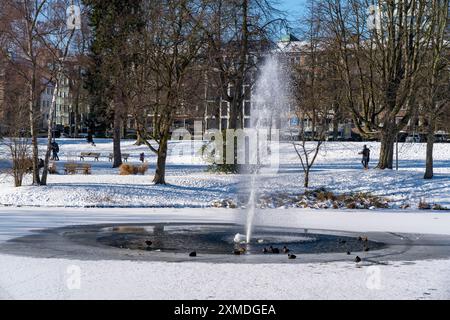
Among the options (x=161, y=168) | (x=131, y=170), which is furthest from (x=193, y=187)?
(x=131, y=170)

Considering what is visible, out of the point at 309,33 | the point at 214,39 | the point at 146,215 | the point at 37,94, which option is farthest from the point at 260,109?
the point at 146,215

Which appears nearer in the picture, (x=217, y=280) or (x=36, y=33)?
(x=217, y=280)

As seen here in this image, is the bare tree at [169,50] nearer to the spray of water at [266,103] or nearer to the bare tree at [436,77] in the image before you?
the spray of water at [266,103]

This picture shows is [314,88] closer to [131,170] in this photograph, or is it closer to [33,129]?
[131,170]

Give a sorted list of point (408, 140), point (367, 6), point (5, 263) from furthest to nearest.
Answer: point (408, 140) → point (367, 6) → point (5, 263)

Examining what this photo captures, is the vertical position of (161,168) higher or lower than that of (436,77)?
lower

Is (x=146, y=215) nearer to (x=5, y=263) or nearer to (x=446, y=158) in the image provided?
(x=5, y=263)

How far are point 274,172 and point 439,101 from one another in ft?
30.2

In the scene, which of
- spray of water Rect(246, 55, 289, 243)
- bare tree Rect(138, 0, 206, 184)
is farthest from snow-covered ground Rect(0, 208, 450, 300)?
bare tree Rect(138, 0, 206, 184)

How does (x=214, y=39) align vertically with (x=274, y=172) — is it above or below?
above

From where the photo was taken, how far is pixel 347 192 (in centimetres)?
3075

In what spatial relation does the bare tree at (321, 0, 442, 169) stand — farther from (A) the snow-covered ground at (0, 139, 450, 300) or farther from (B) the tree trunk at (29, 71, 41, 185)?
(B) the tree trunk at (29, 71, 41, 185)

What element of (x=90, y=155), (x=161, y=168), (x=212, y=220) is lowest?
(x=212, y=220)

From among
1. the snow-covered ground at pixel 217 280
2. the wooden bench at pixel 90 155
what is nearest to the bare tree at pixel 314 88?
the wooden bench at pixel 90 155
